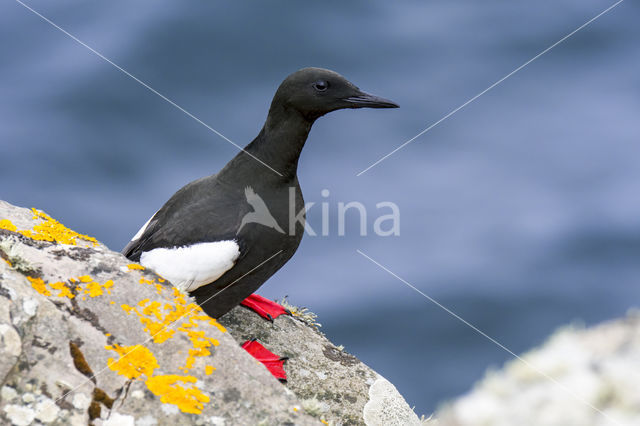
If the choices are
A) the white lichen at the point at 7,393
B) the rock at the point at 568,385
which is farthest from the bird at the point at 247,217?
the rock at the point at 568,385

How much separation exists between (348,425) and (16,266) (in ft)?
7.56

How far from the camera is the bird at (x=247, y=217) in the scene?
5898 mm

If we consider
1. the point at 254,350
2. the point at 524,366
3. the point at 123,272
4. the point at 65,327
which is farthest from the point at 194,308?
the point at 524,366

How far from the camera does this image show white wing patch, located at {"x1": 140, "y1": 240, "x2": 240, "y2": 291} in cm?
579

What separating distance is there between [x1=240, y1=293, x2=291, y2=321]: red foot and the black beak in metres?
1.65

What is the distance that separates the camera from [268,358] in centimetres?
548

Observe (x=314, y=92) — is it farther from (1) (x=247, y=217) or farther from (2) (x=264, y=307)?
(2) (x=264, y=307)

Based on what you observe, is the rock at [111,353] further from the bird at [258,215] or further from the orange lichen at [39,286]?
the bird at [258,215]

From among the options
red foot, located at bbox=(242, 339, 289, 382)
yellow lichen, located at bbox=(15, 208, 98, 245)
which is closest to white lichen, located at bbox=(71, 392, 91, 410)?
yellow lichen, located at bbox=(15, 208, 98, 245)

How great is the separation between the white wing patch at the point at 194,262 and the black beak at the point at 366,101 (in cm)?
148

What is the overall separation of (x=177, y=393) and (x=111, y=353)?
38 centimetres

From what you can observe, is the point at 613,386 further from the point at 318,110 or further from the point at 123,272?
the point at 318,110

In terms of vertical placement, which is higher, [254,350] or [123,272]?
[254,350]

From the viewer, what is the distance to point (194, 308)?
421 cm
